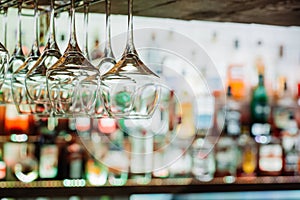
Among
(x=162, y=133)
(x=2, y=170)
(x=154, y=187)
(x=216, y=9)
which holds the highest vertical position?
(x=216, y=9)

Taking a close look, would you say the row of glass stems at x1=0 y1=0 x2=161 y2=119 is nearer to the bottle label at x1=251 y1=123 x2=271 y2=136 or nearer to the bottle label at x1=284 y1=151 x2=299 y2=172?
the bottle label at x1=251 y1=123 x2=271 y2=136

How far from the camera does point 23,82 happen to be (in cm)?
129

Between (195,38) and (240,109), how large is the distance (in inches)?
18.2

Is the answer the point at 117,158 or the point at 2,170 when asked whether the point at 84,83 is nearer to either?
the point at 2,170

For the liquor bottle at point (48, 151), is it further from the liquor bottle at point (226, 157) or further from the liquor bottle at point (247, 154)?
the liquor bottle at point (247, 154)

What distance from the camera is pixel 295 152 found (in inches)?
150

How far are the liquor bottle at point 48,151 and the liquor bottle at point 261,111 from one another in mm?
1096

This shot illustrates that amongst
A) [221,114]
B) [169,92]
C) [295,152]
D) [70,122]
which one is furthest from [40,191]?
[295,152]

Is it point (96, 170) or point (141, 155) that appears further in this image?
point (141, 155)

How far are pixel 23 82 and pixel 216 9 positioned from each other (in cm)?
46

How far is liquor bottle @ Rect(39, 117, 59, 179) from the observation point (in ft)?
10.5

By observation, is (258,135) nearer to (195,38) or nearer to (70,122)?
(195,38)

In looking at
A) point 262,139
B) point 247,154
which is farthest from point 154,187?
point 262,139

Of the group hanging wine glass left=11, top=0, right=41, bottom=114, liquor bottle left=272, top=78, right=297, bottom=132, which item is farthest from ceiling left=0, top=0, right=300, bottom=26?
liquor bottle left=272, top=78, right=297, bottom=132
